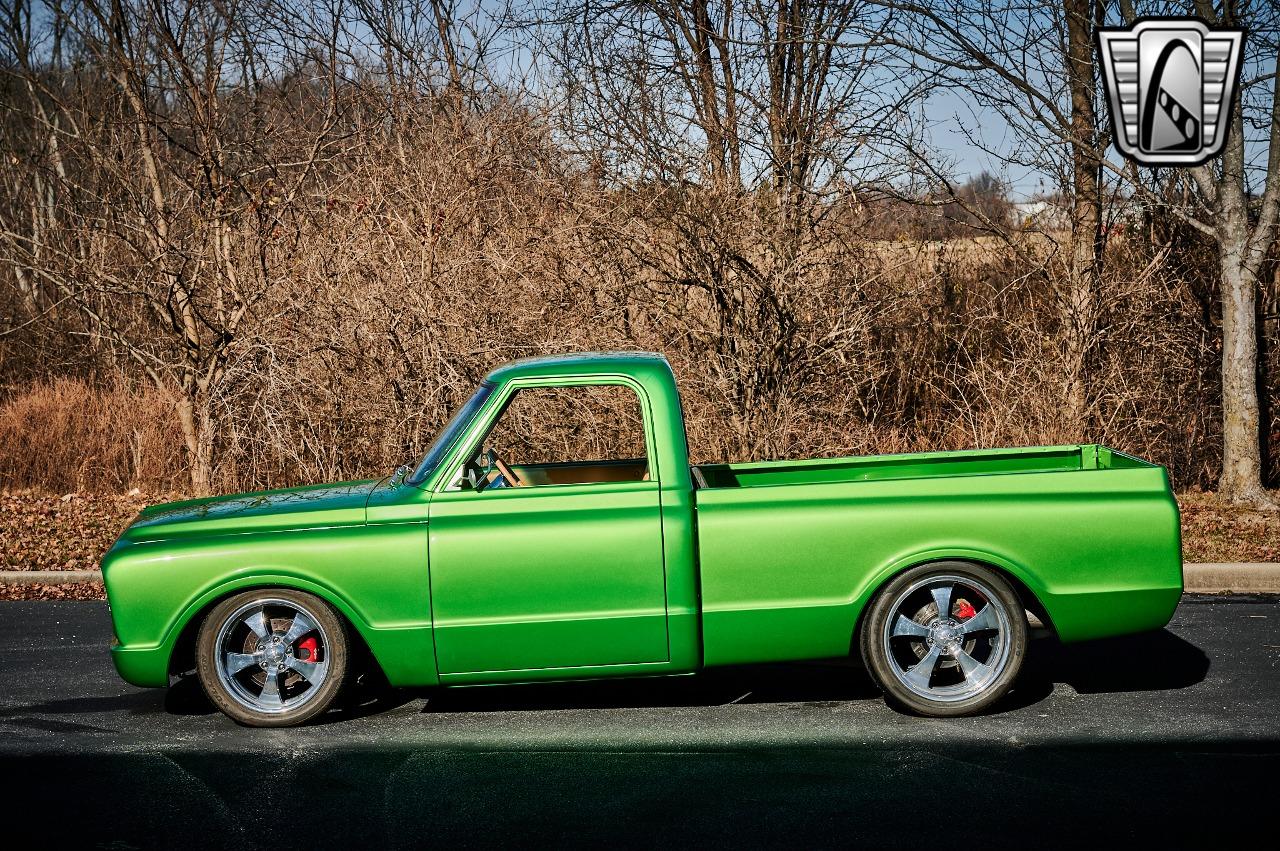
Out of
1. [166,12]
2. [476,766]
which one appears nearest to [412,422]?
[166,12]

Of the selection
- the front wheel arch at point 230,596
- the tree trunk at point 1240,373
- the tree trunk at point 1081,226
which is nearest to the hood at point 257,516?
the front wheel arch at point 230,596

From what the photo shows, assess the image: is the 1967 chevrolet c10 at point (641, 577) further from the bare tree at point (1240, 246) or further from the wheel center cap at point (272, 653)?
the bare tree at point (1240, 246)

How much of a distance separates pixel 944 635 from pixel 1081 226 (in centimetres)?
884

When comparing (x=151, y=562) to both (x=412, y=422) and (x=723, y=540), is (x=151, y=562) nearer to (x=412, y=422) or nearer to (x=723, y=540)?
(x=723, y=540)

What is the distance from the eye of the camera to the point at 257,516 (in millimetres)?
5973

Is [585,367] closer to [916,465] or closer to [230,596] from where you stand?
[230,596]

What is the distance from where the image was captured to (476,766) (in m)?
5.31

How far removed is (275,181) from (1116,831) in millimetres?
12735

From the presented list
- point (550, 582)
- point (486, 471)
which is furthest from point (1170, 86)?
point (550, 582)

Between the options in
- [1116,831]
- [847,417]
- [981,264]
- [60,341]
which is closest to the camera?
[1116,831]

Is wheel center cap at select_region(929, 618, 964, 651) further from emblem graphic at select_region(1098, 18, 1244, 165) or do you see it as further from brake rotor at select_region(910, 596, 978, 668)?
emblem graphic at select_region(1098, 18, 1244, 165)

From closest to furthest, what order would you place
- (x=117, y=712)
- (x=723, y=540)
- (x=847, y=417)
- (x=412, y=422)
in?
(x=723, y=540)
(x=117, y=712)
(x=412, y=422)
(x=847, y=417)

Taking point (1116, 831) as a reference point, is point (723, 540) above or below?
above

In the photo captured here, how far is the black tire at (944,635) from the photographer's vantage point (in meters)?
5.83
